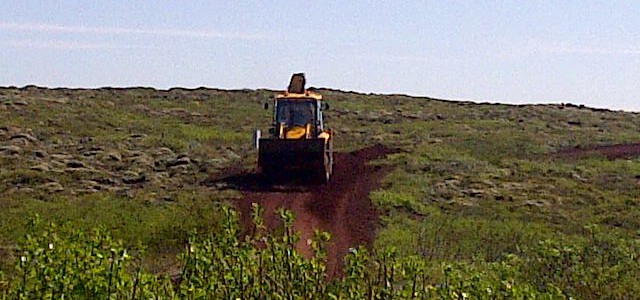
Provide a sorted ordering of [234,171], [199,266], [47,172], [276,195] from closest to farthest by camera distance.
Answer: [199,266]
[276,195]
[47,172]
[234,171]

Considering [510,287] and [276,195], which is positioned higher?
[510,287]

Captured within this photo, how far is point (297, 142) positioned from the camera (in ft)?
94.4

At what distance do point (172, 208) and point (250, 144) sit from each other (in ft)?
60.1

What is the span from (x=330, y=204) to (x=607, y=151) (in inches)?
773

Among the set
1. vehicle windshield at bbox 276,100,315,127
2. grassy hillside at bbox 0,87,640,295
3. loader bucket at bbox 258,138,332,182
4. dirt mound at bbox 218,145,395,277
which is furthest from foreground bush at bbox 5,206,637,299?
vehicle windshield at bbox 276,100,315,127

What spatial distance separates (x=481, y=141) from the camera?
149 feet

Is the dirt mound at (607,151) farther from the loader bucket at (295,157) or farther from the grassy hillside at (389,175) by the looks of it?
the loader bucket at (295,157)

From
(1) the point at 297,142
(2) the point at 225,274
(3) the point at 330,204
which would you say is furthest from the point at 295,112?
(2) the point at 225,274

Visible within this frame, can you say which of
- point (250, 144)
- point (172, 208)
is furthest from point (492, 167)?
point (172, 208)

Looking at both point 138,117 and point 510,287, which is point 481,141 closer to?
point 138,117

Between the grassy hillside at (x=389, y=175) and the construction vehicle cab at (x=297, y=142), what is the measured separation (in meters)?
1.81

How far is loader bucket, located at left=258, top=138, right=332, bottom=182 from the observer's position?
28.8 meters

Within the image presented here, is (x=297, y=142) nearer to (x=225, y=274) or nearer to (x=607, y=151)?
(x=607, y=151)

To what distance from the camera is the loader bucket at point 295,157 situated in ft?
94.4
